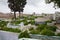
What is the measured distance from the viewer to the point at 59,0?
26.2 m

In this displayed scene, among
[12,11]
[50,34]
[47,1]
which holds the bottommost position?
[12,11]

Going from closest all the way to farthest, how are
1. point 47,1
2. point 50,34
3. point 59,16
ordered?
point 50,34 → point 47,1 → point 59,16

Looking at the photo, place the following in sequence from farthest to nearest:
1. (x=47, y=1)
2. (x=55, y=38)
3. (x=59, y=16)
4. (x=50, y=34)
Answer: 1. (x=59, y=16)
2. (x=47, y=1)
3. (x=50, y=34)
4. (x=55, y=38)

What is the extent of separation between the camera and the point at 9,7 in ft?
203

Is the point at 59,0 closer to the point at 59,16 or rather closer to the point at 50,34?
the point at 50,34

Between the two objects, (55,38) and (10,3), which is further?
(10,3)

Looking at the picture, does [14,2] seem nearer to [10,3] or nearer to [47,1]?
[10,3]

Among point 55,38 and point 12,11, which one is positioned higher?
point 55,38

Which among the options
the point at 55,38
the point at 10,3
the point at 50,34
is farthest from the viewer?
the point at 10,3

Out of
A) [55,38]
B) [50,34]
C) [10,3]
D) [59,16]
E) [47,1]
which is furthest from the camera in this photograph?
[10,3]

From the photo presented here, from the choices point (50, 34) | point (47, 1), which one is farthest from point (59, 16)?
point (50, 34)

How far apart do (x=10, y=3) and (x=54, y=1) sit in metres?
34.3

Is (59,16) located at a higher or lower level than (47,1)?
lower

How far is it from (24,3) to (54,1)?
116 feet
